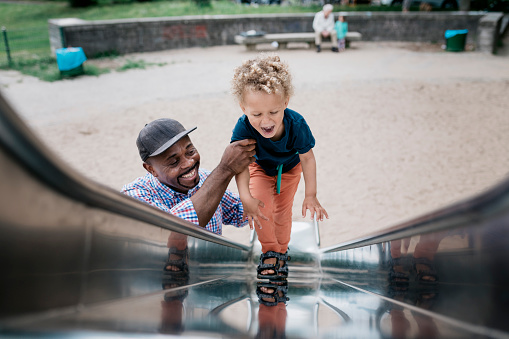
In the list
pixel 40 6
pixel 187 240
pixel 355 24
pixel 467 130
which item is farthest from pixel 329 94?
pixel 40 6

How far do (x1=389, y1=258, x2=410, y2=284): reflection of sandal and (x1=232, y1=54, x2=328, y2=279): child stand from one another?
1009mm

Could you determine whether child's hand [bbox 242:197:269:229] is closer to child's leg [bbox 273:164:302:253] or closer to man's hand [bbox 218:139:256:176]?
man's hand [bbox 218:139:256:176]

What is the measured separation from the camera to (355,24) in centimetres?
1527

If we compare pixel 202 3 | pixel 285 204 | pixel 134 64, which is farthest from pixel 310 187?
pixel 202 3

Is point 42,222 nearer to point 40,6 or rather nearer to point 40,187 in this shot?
point 40,187

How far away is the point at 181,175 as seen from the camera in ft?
8.77

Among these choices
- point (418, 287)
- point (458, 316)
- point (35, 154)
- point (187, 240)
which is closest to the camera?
point (35, 154)

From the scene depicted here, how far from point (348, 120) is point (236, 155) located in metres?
6.01

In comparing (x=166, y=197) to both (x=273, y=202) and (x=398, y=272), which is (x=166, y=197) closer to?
(x=273, y=202)

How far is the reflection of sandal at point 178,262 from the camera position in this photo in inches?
57.4

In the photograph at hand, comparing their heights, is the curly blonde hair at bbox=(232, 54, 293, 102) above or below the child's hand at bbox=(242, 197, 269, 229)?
above

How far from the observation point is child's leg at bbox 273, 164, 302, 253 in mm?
2926

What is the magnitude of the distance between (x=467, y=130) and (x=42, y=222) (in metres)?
8.02

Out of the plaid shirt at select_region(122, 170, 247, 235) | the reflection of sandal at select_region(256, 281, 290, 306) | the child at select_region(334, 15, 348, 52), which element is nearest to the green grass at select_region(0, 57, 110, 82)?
the child at select_region(334, 15, 348, 52)
